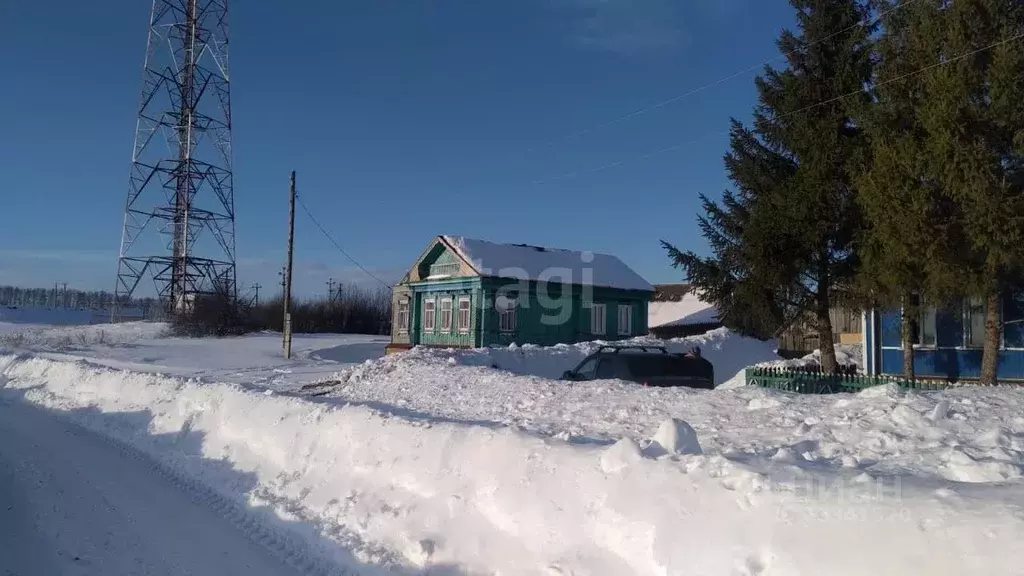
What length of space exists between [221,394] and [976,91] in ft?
47.5

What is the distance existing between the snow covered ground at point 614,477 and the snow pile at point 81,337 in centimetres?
2849

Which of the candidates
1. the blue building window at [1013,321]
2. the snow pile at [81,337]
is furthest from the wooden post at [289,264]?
the blue building window at [1013,321]

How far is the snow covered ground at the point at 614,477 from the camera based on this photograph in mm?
4125

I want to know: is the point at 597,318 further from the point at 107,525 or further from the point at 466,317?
the point at 107,525

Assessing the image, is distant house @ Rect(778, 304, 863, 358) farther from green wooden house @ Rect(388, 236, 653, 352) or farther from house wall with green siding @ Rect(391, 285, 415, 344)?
house wall with green siding @ Rect(391, 285, 415, 344)

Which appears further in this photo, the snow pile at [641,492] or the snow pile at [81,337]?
the snow pile at [81,337]

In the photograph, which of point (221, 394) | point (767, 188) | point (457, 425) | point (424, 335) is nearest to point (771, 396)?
point (457, 425)

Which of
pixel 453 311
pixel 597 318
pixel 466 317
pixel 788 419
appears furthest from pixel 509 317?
pixel 788 419

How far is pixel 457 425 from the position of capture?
7.62 metres

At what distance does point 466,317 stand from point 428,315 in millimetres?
3338

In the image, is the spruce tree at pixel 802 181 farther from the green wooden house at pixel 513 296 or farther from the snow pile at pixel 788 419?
the green wooden house at pixel 513 296

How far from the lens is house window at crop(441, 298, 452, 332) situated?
33.4m

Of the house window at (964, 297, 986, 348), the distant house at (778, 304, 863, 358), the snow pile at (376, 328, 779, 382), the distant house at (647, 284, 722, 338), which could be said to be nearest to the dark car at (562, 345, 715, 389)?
the snow pile at (376, 328, 779, 382)

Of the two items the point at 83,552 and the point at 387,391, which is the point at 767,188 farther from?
the point at 83,552
